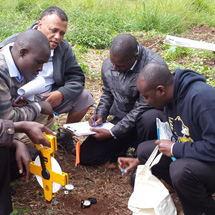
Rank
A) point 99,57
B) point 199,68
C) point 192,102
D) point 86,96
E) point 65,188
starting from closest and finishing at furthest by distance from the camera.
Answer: point 192,102, point 65,188, point 86,96, point 199,68, point 99,57

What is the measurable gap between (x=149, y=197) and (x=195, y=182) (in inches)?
13.9

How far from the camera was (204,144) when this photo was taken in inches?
94.8

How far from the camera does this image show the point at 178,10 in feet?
33.7

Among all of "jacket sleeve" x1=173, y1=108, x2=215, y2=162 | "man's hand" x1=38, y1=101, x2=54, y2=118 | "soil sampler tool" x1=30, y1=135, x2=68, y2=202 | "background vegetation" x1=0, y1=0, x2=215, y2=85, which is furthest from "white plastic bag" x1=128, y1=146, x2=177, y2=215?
"background vegetation" x1=0, y1=0, x2=215, y2=85

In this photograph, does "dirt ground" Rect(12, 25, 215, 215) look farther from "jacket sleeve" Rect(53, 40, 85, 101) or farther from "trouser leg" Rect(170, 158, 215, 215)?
"jacket sleeve" Rect(53, 40, 85, 101)

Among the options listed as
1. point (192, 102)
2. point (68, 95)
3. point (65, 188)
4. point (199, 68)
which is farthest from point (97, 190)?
point (199, 68)

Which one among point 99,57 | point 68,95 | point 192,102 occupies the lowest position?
point 99,57

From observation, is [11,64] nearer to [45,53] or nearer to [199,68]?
[45,53]

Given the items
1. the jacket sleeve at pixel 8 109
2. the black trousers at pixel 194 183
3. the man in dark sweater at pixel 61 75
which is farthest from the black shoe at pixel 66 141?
the black trousers at pixel 194 183

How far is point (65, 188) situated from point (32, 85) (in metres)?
1.00

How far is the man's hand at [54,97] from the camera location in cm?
351

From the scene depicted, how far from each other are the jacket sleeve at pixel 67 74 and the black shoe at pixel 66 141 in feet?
1.51

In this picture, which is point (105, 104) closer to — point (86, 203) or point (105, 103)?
point (105, 103)

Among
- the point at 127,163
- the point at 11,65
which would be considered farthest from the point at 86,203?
the point at 11,65
